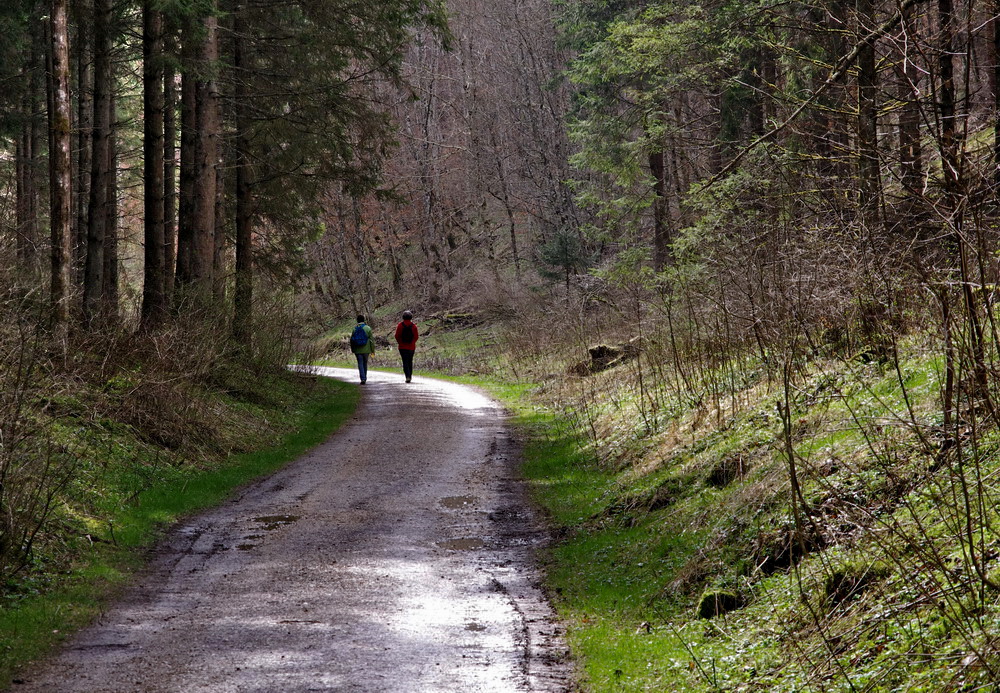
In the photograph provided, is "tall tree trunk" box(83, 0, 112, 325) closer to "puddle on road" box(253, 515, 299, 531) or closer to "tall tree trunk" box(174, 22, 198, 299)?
"tall tree trunk" box(174, 22, 198, 299)

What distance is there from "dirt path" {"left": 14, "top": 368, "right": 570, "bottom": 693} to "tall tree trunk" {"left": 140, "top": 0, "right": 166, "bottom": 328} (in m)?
5.84

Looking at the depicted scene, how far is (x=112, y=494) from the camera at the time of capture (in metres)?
10.2

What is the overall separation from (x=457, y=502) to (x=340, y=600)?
12.9ft

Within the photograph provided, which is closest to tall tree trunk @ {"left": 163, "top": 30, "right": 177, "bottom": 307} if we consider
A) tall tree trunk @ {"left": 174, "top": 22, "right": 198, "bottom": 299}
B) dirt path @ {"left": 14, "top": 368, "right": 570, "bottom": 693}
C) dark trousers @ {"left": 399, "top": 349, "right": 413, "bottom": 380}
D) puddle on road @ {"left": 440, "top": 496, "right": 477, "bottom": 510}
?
tall tree trunk @ {"left": 174, "top": 22, "right": 198, "bottom": 299}

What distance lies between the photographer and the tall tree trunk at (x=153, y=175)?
1688 cm

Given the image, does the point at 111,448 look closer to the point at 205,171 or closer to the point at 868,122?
the point at 205,171

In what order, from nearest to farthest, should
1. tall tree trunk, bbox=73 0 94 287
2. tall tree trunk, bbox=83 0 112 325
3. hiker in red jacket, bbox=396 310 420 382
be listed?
tall tree trunk, bbox=83 0 112 325
tall tree trunk, bbox=73 0 94 287
hiker in red jacket, bbox=396 310 420 382

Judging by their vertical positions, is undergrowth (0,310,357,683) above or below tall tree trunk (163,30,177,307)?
below

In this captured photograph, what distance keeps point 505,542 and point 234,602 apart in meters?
3.05

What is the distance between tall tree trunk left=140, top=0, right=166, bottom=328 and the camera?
16.9m

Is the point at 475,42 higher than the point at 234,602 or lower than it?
higher

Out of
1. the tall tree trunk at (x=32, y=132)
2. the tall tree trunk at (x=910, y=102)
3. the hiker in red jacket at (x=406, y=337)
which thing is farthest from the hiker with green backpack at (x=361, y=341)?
the tall tree trunk at (x=910, y=102)

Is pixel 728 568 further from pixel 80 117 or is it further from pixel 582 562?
pixel 80 117


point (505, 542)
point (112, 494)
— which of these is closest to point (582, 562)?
point (505, 542)
